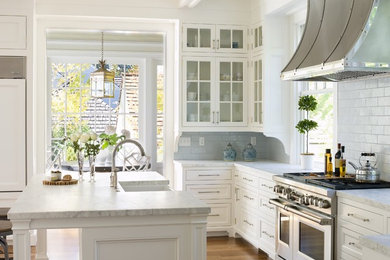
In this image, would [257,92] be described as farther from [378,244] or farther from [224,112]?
[378,244]

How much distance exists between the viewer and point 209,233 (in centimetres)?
646

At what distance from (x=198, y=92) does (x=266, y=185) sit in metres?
1.67

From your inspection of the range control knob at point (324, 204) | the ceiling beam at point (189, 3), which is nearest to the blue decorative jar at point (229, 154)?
the ceiling beam at point (189, 3)

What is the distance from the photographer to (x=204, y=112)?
6.57 m

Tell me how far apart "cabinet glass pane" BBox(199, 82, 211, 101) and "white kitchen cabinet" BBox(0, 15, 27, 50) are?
2.01 meters

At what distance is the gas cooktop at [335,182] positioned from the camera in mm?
3918

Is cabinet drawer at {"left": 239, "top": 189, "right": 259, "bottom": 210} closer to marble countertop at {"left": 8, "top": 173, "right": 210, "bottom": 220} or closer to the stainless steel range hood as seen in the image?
the stainless steel range hood

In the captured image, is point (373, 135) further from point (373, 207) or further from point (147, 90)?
point (147, 90)

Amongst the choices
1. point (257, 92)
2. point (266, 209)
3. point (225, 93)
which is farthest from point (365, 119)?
point (225, 93)

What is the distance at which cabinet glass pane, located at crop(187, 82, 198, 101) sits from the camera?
6.54 meters

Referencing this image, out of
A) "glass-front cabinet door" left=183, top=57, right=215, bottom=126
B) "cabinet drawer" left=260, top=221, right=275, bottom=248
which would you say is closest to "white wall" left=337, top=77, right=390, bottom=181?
"cabinet drawer" left=260, top=221, right=275, bottom=248

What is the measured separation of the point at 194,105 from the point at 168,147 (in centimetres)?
65

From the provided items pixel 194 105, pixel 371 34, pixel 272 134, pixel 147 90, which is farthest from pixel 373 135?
pixel 147 90

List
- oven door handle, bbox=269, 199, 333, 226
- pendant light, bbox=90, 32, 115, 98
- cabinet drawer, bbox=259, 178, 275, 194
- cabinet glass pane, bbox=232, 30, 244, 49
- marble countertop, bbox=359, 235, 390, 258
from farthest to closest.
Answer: cabinet glass pane, bbox=232, 30, 244, 49
pendant light, bbox=90, 32, 115, 98
cabinet drawer, bbox=259, 178, 275, 194
oven door handle, bbox=269, 199, 333, 226
marble countertop, bbox=359, 235, 390, 258
